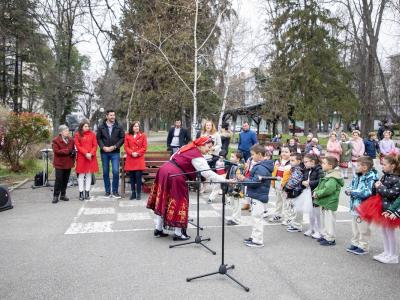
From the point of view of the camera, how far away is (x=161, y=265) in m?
5.19

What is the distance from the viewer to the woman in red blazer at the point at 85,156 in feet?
31.5

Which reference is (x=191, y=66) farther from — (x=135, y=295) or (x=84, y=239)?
(x=135, y=295)

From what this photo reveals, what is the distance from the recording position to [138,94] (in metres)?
Result: 29.2

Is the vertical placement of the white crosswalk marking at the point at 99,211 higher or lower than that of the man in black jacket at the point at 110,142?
lower

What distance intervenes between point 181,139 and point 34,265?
299 inches

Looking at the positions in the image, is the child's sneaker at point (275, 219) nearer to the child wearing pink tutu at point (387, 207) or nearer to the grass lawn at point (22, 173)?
the child wearing pink tutu at point (387, 207)

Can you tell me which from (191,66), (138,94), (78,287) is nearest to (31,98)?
(138,94)

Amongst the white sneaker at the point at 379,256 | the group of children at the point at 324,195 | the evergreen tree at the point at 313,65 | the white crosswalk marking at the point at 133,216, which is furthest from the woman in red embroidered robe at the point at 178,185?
the evergreen tree at the point at 313,65

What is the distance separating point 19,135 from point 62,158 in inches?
208

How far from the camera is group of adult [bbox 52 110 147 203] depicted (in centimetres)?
955

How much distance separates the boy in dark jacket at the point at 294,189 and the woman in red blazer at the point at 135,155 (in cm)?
396

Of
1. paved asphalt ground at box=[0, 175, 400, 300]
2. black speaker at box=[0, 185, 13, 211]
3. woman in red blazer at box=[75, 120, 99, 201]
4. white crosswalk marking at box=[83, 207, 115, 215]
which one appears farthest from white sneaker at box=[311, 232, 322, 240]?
black speaker at box=[0, 185, 13, 211]

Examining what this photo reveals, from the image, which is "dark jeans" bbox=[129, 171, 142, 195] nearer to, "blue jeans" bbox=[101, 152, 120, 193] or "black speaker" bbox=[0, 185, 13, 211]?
"blue jeans" bbox=[101, 152, 120, 193]

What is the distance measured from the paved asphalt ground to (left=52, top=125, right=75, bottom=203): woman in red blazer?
1.88 metres
